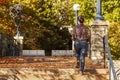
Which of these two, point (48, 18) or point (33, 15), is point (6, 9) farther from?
point (48, 18)

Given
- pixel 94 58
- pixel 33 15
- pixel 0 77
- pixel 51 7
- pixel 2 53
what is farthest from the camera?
pixel 51 7

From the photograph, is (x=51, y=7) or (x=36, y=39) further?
(x=51, y=7)

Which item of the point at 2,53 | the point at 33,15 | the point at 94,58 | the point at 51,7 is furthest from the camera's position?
the point at 51,7

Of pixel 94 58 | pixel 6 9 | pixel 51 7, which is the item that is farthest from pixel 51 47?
pixel 94 58

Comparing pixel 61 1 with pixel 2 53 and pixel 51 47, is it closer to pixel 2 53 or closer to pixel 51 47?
pixel 51 47

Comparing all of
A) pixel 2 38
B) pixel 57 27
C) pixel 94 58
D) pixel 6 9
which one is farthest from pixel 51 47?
pixel 94 58

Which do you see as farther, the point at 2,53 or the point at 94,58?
the point at 2,53

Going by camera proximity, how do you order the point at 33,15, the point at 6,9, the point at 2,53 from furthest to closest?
the point at 33,15 < the point at 6,9 < the point at 2,53

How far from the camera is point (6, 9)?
37906mm

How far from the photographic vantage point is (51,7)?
47.0m

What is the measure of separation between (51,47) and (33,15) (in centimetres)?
521

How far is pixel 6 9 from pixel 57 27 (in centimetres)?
967

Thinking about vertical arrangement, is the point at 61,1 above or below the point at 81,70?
above

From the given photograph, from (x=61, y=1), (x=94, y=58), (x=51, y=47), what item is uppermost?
(x=61, y=1)
